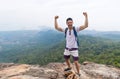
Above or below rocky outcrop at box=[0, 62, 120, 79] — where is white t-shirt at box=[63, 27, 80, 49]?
above

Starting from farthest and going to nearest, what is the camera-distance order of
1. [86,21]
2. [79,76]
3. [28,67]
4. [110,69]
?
[110,69] → [28,67] → [79,76] → [86,21]

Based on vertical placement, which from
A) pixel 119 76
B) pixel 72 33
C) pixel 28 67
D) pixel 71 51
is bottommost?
pixel 119 76

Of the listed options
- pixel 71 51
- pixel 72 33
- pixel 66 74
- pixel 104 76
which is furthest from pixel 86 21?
pixel 104 76

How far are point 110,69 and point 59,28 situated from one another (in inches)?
171

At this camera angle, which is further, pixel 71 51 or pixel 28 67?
pixel 28 67

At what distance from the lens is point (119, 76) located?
13.1 m

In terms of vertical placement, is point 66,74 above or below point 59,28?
below

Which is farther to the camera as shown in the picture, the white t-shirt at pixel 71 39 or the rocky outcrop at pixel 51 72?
the rocky outcrop at pixel 51 72

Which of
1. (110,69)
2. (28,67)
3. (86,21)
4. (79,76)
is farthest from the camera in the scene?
(110,69)

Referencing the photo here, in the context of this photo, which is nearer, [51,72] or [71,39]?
[71,39]

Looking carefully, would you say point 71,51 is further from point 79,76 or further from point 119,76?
point 119,76

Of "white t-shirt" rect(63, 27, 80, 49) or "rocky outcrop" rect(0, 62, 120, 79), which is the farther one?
"rocky outcrop" rect(0, 62, 120, 79)

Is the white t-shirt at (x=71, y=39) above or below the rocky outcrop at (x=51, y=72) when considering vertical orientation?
above

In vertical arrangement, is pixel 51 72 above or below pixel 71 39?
below
